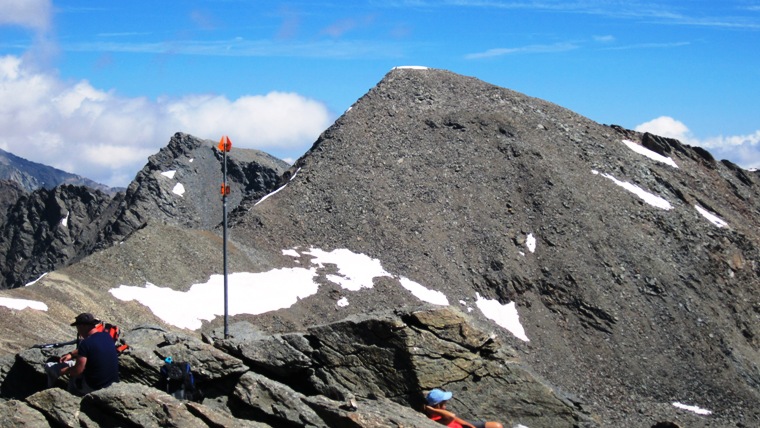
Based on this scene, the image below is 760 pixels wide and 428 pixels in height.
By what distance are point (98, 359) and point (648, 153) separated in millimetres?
60597

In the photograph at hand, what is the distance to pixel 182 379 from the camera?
1738 cm

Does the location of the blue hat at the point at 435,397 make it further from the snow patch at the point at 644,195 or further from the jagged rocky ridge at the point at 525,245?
the snow patch at the point at 644,195

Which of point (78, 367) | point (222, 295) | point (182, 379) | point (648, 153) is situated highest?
point (648, 153)

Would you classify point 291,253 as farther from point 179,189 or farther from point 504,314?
point 179,189

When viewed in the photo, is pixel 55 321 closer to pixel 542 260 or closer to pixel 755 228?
pixel 542 260

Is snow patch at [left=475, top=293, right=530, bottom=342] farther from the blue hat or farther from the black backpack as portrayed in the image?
the blue hat

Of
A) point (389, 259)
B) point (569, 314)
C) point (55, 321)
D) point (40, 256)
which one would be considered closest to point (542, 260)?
point (569, 314)

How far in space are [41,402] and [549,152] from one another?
5039 centimetres

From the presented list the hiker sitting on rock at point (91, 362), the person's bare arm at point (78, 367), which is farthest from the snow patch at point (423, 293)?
the person's bare arm at point (78, 367)

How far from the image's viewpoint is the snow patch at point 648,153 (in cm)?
6812

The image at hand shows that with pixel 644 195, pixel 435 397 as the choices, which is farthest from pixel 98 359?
pixel 644 195

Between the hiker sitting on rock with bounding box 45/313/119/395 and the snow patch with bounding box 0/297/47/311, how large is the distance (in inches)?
833

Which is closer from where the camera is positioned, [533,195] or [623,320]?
[623,320]

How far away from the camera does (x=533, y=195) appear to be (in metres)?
56.7
